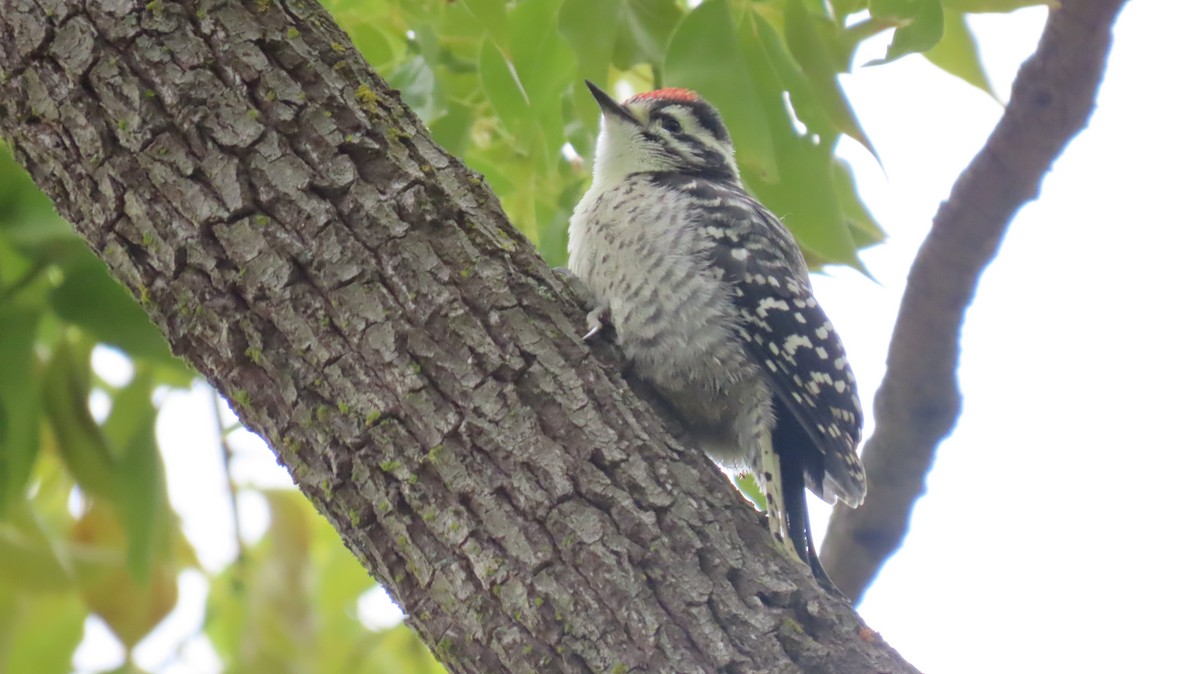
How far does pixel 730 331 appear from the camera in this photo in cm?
307

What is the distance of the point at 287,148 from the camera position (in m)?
1.94

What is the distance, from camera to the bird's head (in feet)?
12.0

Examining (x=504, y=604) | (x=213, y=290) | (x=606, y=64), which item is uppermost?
(x=606, y=64)

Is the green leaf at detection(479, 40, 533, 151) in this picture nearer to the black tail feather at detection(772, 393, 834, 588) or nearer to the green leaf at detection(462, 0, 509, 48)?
the green leaf at detection(462, 0, 509, 48)

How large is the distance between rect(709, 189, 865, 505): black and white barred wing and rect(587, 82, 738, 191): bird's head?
470 mm

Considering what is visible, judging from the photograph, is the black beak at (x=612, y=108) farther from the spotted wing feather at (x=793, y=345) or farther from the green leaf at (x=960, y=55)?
the green leaf at (x=960, y=55)

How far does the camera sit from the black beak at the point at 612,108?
3.09 m

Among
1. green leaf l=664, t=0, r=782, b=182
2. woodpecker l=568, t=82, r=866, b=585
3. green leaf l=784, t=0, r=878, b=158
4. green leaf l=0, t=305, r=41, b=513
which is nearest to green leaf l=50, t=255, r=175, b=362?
green leaf l=0, t=305, r=41, b=513

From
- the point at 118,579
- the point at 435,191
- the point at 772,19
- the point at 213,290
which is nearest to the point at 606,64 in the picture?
the point at 772,19

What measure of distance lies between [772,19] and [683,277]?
757 mm

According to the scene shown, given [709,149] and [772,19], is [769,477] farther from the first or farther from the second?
[709,149]

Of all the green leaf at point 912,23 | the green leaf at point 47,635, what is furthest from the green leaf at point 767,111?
the green leaf at point 47,635

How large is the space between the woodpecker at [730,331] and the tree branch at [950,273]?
0.56 ft

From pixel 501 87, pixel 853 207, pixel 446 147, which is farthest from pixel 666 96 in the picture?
pixel 501 87
